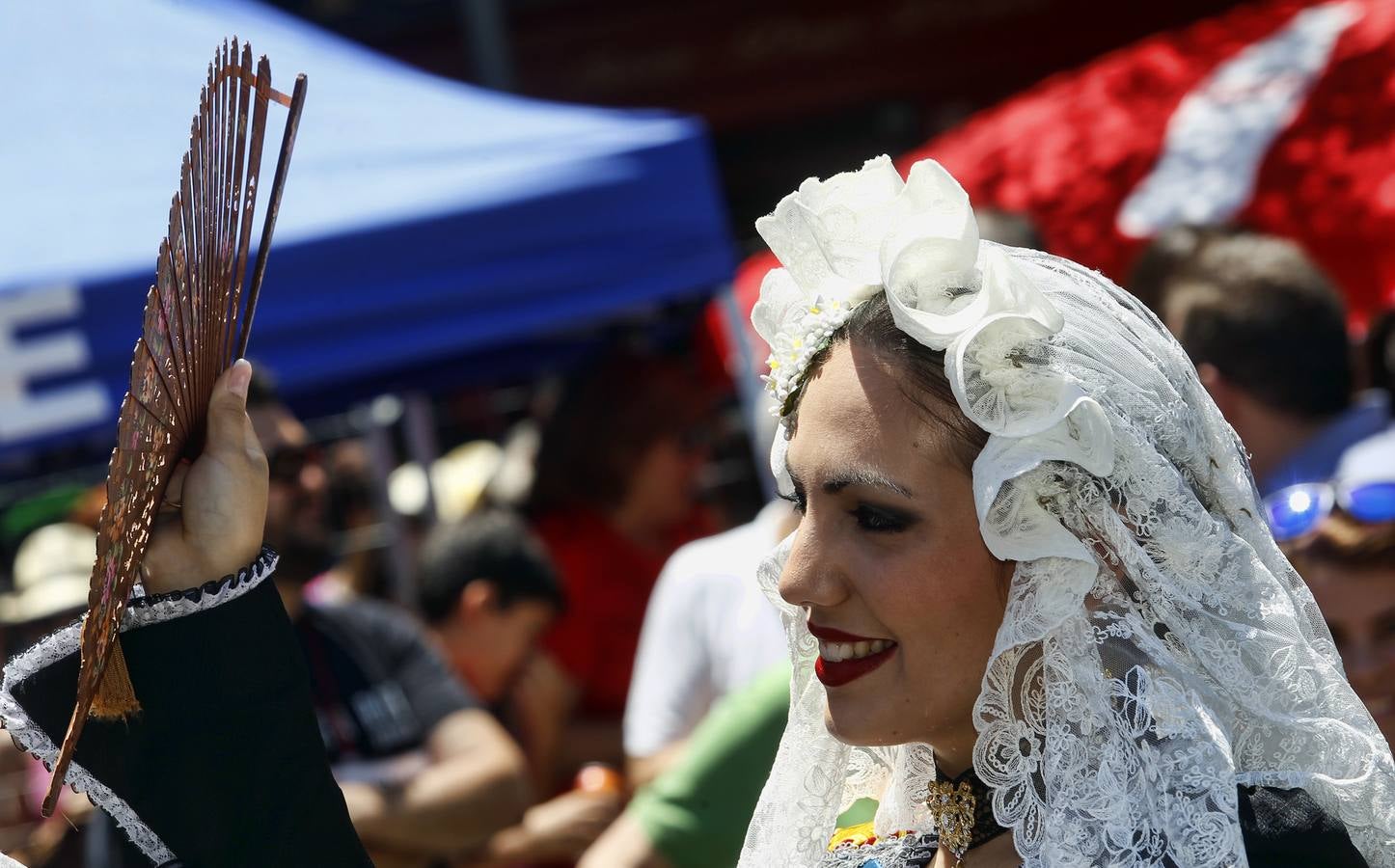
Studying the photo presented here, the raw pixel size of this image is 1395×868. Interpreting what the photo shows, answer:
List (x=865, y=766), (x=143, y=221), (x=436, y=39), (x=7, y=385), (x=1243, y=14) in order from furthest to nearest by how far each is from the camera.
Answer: (x=436, y=39), (x=1243, y=14), (x=143, y=221), (x=7, y=385), (x=865, y=766)

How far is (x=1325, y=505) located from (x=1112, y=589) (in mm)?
1061

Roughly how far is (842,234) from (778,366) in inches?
6.2

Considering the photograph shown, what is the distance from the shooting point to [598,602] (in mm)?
4359

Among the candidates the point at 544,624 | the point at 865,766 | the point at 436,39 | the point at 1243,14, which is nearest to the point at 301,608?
the point at 544,624

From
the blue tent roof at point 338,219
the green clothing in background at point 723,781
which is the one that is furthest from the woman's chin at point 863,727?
the blue tent roof at point 338,219

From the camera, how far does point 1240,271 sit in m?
3.06

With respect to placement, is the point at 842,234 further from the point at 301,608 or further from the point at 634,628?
the point at 634,628

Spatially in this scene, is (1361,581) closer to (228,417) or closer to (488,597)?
(228,417)

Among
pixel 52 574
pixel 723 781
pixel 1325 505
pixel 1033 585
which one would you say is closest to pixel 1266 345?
pixel 1325 505

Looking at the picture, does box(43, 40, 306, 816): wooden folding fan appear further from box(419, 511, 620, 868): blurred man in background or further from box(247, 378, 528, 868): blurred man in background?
box(419, 511, 620, 868): blurred man in background

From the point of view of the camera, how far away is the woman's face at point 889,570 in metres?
1.62

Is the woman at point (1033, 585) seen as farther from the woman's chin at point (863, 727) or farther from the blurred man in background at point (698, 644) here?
the blurred man in background at point (698, 644)

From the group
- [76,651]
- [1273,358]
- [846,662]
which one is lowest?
[1273,358]

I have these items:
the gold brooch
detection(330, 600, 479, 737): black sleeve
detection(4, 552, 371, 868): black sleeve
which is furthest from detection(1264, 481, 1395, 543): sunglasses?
detection(330, 600, 479, 737): black sleeve
